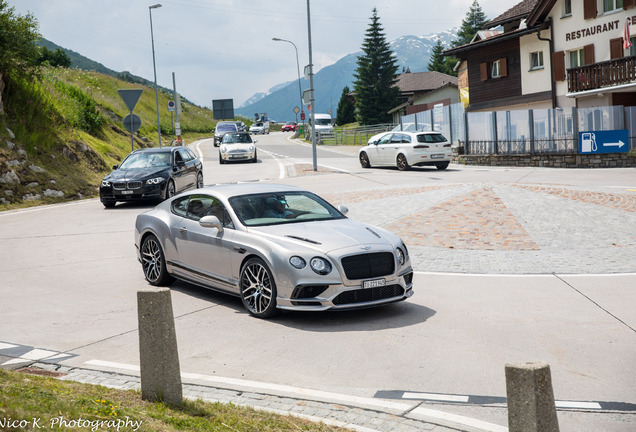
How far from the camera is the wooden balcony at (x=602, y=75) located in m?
35.2

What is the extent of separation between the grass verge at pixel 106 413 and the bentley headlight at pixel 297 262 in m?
2.88

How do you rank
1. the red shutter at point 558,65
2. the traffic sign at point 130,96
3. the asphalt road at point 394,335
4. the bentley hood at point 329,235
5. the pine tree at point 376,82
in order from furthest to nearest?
the pine tree at point 376,82 < the red shutter at point 558,65 < the traffic sign at point 130,96 < the bentley hood at point 329,235 < the asphalt road at point 394,335

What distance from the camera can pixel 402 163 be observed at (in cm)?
3089

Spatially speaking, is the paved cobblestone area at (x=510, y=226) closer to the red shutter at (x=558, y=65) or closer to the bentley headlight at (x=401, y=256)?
the bentley headlight at (x=401, y=256)

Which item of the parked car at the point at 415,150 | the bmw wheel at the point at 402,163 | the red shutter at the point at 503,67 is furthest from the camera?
the red shutter at the point at 503,67

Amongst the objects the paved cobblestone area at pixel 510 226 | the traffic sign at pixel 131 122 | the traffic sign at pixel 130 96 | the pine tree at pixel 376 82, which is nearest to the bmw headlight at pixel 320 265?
the paved cobblestone area at pixel 510 226

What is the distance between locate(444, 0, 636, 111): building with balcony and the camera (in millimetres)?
36594

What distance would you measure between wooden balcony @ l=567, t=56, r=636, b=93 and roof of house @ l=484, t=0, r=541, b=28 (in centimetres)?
897

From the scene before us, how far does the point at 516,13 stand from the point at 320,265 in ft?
144

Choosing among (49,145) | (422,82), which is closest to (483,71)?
(49,145)

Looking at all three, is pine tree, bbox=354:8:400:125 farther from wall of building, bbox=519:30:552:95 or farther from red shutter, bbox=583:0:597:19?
red shutter, bbox=583:0:597:19

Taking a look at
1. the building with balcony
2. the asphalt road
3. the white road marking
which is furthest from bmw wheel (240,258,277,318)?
the building with balcony

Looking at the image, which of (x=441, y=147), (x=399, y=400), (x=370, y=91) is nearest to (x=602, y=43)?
(x=441, y=147)

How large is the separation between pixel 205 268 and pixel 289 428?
4.69 m
